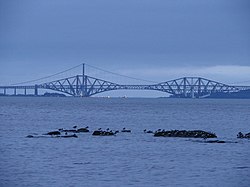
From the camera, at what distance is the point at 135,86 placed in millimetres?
145000

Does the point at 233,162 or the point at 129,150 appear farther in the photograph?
the point at 129,150

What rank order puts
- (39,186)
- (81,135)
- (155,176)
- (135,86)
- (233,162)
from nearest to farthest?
(39,186) → (155,176) → (233,162) → (81,135) → (135,86)

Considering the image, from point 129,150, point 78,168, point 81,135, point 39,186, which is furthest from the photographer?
point 81,135

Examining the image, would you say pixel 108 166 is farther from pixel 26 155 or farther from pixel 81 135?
pixel 81 135

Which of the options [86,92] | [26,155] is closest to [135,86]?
[86,92]

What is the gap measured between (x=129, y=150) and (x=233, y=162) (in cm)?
583

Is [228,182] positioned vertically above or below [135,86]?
below

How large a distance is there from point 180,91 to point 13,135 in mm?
123178

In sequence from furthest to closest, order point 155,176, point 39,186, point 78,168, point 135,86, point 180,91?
A: point 180,91
point 135,86
point 78,168
point 155,176
point 39,186

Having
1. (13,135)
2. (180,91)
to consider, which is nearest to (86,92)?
(180,91)

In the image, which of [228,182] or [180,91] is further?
[180,91]

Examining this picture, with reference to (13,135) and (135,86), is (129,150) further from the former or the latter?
(135,86)

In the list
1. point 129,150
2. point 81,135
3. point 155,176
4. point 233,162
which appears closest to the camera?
point 155,176

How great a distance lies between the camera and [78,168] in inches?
880
